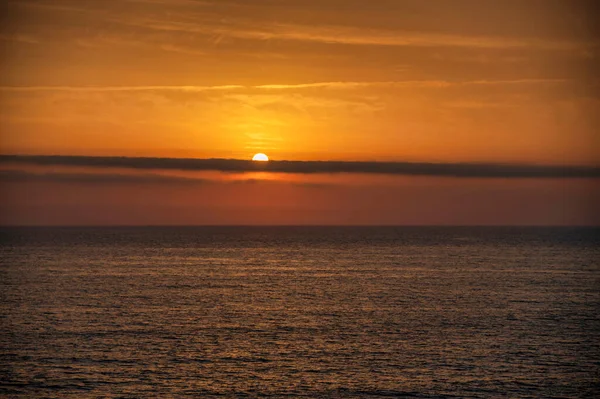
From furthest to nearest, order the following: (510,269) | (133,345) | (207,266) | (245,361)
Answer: (207,266) → (510,269) → (133,345) → (245,361)

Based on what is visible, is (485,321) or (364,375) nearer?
(364,375)

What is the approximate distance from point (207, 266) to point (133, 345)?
91.1 m

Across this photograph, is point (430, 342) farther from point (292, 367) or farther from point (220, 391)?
point (220, 391)

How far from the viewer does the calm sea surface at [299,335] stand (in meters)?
56.8

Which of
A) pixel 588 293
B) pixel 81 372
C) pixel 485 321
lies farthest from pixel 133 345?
pixel 588 293

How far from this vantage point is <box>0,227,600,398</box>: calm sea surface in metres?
56.8

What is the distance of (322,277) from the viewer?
133875 mm

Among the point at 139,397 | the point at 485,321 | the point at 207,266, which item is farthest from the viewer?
the point at 207,266

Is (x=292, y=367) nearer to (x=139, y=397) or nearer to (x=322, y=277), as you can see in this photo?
(x=139, y=397)

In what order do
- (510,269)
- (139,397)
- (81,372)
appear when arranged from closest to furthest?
1. (139,397)
2. (81,372)
3. (510,269)

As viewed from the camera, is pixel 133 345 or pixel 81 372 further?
pixel 133 345

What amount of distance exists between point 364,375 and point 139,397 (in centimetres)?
1704

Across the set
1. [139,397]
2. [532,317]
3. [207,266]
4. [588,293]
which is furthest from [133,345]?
[207,266]

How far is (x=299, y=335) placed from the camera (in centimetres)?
7412
